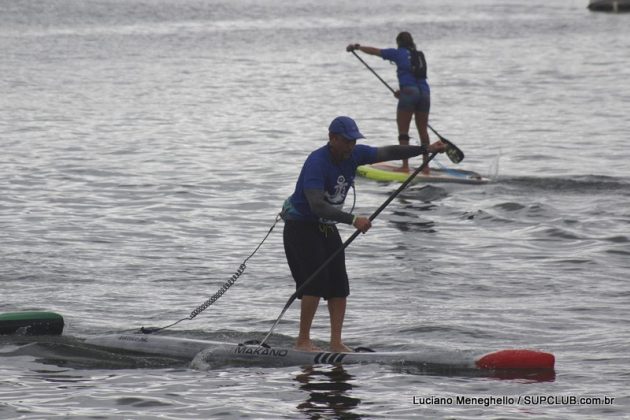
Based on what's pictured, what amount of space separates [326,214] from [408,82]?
10552mm

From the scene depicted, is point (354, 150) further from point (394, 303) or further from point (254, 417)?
point (394, 303)

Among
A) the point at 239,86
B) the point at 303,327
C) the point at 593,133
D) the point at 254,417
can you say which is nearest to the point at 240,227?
the point at 303,327

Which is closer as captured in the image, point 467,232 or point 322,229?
point 322,229

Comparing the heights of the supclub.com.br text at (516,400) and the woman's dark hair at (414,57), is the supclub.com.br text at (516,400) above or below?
below

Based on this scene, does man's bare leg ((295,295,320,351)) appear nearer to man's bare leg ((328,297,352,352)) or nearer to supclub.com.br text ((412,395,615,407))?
man's bare leg ((328,297,352,352))

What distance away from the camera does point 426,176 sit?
21438 millimetres

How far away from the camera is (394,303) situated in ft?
44.9

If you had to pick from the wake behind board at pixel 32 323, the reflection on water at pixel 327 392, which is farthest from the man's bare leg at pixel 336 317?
the wake behind board at pixel 32 323

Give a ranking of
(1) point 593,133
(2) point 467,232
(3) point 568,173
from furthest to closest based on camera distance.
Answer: (1) point 593,133 < (3) point 568,173 < (2) point 467,232

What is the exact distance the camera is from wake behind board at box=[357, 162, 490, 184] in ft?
69.9

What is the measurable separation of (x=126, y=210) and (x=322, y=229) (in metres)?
9.08

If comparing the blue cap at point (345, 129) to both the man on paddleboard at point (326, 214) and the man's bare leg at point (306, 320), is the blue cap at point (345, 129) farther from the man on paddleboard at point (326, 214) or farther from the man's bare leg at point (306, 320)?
the man's bare leg at point (306, 320)

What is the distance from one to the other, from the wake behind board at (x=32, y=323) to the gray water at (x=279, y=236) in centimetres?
15

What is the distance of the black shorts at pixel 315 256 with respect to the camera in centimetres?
1063
